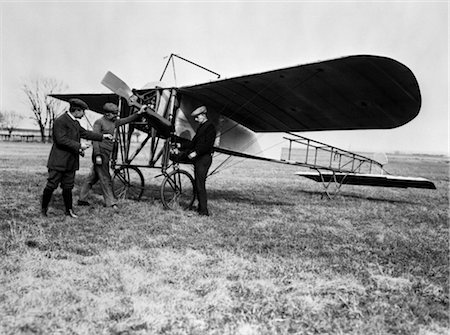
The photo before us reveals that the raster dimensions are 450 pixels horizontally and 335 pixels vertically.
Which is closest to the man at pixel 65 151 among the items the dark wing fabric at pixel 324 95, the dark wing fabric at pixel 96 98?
the dark wing fabric at pixel 324 95

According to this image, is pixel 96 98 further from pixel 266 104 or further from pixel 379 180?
pixel 379 180

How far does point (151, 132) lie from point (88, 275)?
4706mm

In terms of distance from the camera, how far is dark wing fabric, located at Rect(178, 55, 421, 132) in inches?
217

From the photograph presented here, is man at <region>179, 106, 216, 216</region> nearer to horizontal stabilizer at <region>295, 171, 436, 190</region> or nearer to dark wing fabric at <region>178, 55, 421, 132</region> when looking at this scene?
dark wing fabric at <region>178, 55, 421, 132</region>

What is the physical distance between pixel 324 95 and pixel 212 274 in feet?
15.4

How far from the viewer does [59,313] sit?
8.73 ft

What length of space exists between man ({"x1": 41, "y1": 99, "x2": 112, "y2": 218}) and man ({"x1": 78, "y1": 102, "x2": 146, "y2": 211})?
918mm

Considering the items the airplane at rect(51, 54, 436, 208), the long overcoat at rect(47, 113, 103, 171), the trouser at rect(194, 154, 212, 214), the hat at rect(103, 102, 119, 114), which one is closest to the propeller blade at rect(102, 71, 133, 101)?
the airplane at rect(51, 54, 436, 208)

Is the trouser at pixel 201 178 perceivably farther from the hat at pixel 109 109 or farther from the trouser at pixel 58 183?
the trouser at pixel 58 183

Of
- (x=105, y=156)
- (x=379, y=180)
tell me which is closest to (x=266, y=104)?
(x=105, y=156)

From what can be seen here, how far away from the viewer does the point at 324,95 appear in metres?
6.88

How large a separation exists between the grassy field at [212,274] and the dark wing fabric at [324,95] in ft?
8.34

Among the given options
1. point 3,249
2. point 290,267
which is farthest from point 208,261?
point 3,249

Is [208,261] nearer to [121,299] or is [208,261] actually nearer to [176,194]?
[121,299]
